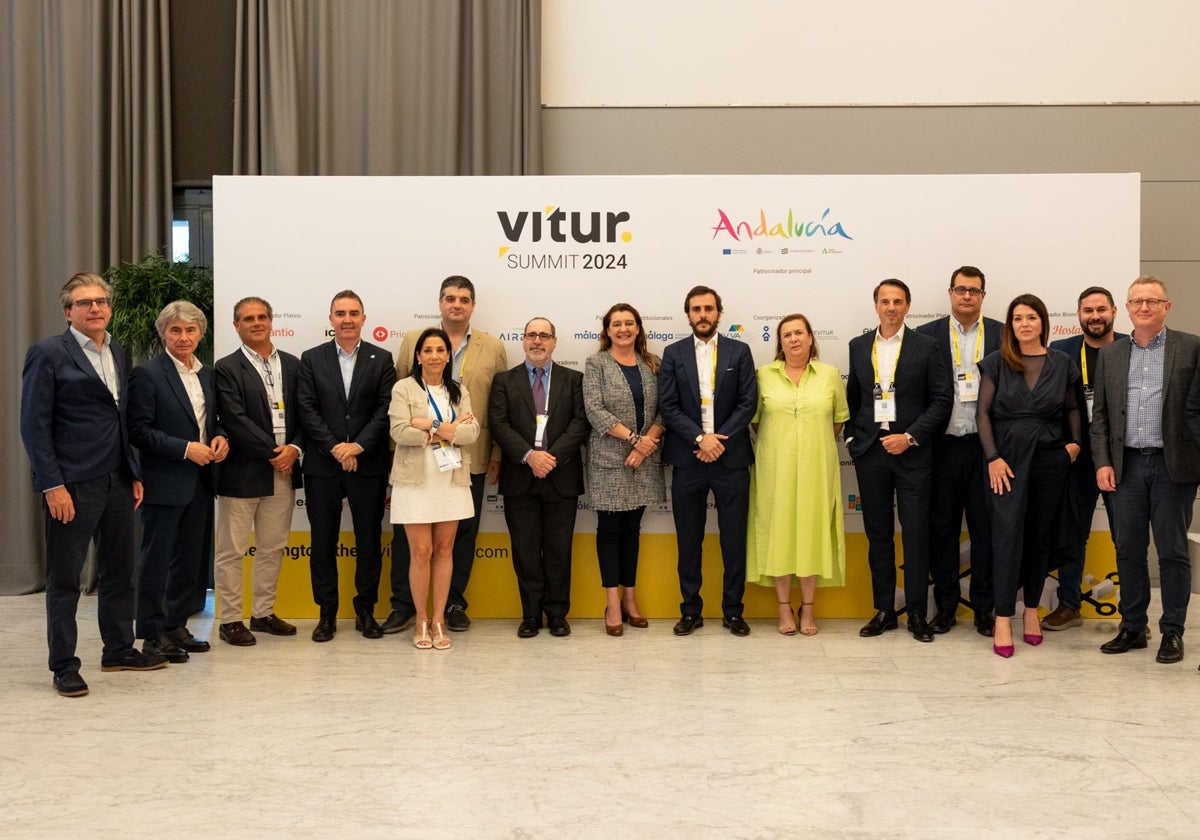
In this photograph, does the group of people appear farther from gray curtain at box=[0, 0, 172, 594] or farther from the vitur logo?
gray curtain at box=[0, 0, 172, 594]

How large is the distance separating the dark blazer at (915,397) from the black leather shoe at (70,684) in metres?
3.68

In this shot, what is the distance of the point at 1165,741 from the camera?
3652mm

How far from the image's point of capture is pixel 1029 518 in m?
5.01

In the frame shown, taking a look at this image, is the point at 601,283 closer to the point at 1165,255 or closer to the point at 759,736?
the point at 759,736

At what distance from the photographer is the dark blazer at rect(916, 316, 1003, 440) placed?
5180mm

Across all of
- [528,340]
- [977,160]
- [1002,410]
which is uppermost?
[977,160]

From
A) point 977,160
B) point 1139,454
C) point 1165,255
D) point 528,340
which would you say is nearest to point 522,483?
point 528,340

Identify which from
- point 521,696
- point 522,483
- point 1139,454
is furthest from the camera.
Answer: point 522,483

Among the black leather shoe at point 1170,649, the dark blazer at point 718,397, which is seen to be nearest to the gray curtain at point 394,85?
the dark blazer at point 718,397

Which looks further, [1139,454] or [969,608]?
[969,608]

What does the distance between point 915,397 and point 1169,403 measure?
110cm

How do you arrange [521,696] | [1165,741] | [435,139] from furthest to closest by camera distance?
[435,139]
[521,696]
[1165,741]

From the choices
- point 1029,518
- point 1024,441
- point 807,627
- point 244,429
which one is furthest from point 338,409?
point 1029,518

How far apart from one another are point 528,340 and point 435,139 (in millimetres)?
2227
